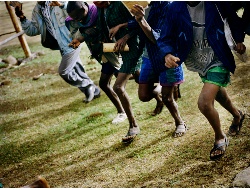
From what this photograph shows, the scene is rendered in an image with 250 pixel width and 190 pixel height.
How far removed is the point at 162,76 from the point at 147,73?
0.20 metres

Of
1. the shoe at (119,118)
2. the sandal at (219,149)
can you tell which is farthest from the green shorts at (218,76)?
the shoe at (119,118)

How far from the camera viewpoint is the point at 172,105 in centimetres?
353

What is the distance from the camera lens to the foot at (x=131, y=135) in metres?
3.68

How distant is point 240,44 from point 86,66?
17.7 feet

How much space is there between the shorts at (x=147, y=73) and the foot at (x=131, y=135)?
2.14 feet

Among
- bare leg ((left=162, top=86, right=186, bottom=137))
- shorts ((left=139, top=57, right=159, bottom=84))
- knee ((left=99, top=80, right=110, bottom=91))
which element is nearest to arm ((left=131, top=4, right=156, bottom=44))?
shorts ((left=139, top=57, right=159, bottom=84))

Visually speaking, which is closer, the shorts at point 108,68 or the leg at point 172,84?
the leg at point 172,84

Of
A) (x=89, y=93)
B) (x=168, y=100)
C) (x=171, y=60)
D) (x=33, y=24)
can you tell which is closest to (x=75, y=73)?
(x=89, y=93)

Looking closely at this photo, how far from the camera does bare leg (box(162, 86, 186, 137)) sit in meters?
3.42

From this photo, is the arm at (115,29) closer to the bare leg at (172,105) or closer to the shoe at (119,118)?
the bare leg at (172,105)

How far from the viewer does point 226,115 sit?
373cm

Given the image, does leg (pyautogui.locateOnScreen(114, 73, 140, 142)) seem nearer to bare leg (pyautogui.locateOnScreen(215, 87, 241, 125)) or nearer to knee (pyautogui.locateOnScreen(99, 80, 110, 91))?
knee (pyautogui.locateOnScreen(99, 80, 110, 91))

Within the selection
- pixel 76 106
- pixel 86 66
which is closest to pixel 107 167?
pixel 76 106

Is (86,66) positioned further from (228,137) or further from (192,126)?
(228,137)
